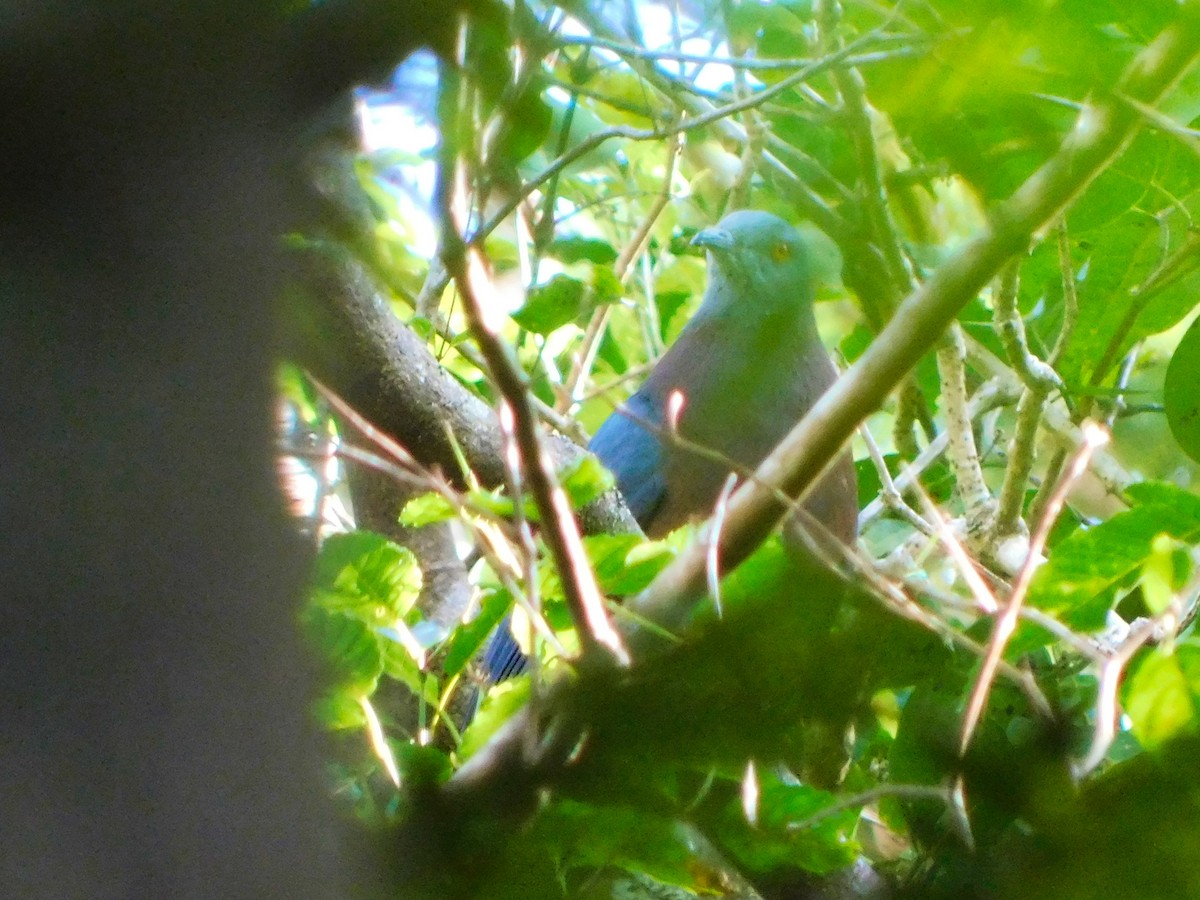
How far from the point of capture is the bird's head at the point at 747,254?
283cm

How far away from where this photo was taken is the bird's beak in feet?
9.36

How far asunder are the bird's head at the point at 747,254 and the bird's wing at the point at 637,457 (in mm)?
325

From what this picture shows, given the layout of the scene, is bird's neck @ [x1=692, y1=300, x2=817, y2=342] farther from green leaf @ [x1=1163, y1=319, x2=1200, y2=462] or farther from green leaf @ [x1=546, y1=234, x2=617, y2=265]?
green leaf @ [x1=1163, y1=319, x2=1200, y2=462]

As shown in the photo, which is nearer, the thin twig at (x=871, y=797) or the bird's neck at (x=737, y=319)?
the thin twig at (x=871, y=797)

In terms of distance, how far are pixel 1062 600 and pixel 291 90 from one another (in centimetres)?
79

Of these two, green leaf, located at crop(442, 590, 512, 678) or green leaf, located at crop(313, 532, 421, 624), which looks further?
green leaf, located at crop(442, 590, 512, 678)

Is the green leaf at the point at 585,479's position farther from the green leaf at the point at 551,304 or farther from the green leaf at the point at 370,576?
the green leaf at the point at 551,304

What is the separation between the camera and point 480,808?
874mm

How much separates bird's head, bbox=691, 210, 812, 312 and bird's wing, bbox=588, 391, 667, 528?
325mm

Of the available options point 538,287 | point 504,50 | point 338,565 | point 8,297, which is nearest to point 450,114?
point 504,50

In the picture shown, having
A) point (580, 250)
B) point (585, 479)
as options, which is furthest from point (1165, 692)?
point (580, 250)

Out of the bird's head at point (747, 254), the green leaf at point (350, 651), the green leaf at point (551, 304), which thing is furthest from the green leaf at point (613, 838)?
the bird's head at point (747, 254)

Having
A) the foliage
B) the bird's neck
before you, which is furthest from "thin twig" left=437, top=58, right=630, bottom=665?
the bird's neck

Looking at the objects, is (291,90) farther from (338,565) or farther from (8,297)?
(338,565)
